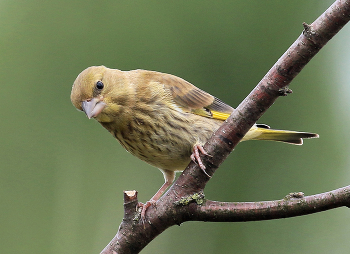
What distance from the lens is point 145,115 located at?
2803 mm

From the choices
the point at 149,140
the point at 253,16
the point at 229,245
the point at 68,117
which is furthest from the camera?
the point at 68,117

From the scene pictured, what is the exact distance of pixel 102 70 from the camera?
294cm

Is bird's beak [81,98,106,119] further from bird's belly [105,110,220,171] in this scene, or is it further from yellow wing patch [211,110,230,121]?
yellow wing patch [211,110,230,121]

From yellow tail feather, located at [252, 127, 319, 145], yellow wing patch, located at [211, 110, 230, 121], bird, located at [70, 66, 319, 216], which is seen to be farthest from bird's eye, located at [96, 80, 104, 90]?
yellow tail feather, located at [252, 127, 319, 145]

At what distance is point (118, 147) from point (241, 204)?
13.1 feet

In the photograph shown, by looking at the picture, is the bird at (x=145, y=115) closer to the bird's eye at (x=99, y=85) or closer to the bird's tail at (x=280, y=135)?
the bird's eye at (x=99, y=85)

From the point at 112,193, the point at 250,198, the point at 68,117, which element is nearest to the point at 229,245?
the point at 250,198

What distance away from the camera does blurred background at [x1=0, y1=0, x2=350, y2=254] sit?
4.98 m

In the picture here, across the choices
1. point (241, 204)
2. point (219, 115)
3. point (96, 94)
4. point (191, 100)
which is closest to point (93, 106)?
point (96, 94)

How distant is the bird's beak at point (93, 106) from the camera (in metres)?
2.71

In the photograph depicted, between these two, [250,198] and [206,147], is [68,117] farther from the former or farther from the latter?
[206,147]

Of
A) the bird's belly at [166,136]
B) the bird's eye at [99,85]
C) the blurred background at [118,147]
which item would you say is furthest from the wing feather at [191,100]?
the blurred background at [118,147]

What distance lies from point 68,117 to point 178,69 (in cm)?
161

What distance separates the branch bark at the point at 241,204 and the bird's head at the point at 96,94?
30.8 inches
